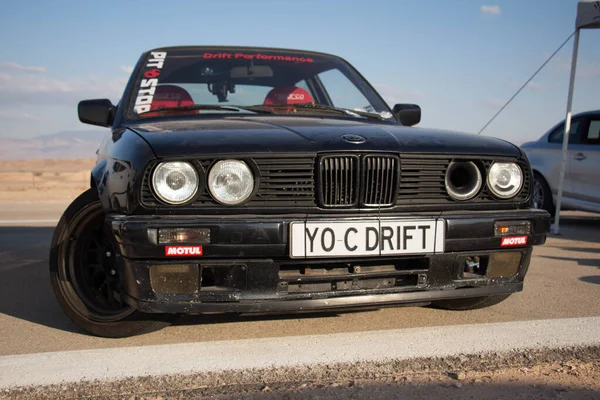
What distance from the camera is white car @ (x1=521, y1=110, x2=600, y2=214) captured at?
8.00 metres

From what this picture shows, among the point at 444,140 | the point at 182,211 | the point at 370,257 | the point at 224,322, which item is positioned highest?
the point at 444,140

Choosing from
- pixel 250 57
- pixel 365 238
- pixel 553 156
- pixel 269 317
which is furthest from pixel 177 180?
pixel 553 156

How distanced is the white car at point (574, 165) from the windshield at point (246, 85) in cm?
396

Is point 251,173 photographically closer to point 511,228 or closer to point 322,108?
point 511,228

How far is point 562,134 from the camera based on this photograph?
28.3 feet

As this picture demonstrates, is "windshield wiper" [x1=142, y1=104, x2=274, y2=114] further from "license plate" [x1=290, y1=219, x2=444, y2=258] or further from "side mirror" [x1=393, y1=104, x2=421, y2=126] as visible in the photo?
"license plate" [x1=290, y1=219, x2=444, y2=258]

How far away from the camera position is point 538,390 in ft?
7.76

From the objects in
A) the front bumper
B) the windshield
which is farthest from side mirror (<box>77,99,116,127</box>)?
the front bumper

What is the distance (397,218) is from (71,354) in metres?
1.50

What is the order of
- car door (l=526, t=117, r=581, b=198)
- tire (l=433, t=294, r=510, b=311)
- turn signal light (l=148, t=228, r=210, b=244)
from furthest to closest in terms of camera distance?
car door (l=526, t=117, r=581, b=198)
tire (l=433, t=294, r=510, b=311)
turn signal light (l=148, t=228, r=210, b=244)

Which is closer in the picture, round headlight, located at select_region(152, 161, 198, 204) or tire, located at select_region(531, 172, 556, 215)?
round headlight, located at select_region(152, 161, 198, 204)

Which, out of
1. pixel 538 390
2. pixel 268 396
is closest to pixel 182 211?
pixel 268 396

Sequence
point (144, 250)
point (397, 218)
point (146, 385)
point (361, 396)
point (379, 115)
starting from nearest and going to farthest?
point (361, 396), point (146, 385), point (144, 250), point (397, 218), point (379, 115)

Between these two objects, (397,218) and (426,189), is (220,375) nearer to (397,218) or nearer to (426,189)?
(397,218)
